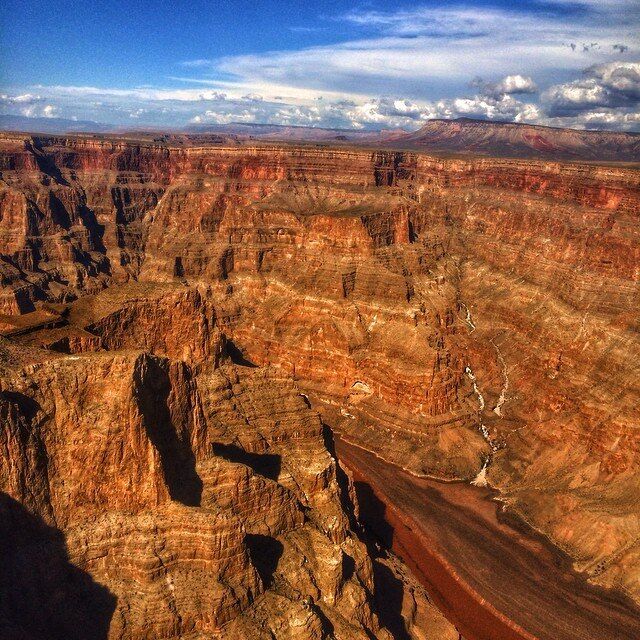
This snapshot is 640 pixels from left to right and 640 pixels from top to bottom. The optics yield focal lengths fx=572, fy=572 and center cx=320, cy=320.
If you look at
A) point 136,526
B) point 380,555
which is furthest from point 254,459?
point 380,555

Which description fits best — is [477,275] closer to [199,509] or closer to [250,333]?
[250,333]

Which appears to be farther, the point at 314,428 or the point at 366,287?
the point at 366,287

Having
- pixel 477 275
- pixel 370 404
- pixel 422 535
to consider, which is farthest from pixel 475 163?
pixel 422 535

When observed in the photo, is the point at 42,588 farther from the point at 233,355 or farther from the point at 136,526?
the point at 233,355

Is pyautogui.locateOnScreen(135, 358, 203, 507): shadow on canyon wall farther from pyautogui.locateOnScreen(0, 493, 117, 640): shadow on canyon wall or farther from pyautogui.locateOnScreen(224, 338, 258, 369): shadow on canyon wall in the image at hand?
pyautogui.locateOnScreen(224, 338, 258, 369): shadow on canyon wall

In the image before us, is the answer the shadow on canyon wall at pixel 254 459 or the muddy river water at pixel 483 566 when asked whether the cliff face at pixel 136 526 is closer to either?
the shadow on canyon wall at pixel 254 459

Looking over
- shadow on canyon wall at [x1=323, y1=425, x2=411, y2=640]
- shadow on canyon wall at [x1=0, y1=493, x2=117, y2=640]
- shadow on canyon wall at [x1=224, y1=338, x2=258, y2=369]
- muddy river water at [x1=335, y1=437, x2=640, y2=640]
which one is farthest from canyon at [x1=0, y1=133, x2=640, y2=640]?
shadow on canyon wall at [x1=224, y1=338, x2=258, y2=369]
